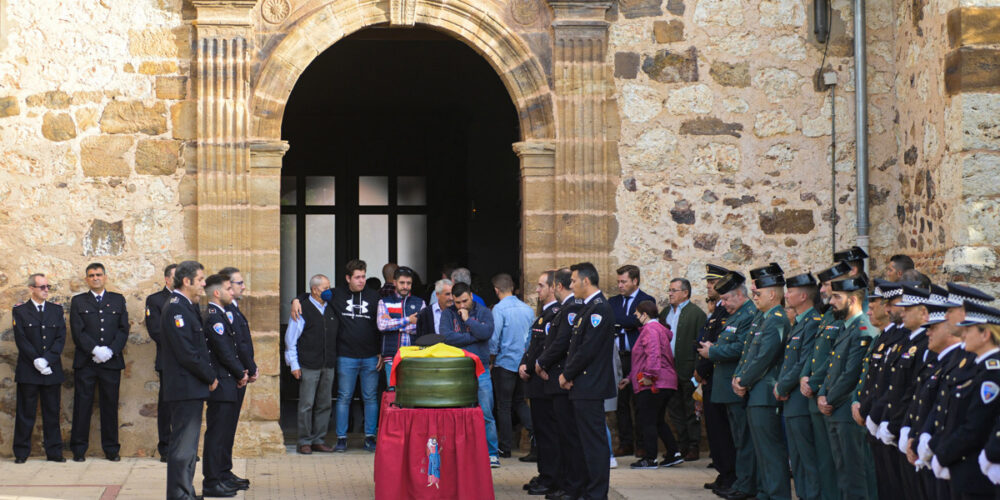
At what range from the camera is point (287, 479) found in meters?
8.89

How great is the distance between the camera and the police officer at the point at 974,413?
5.04 metres

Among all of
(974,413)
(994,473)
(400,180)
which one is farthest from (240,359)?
(400,180)

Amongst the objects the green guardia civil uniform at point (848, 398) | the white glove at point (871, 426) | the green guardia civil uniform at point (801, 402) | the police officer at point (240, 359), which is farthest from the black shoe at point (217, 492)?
the white glove at point (871, 426)

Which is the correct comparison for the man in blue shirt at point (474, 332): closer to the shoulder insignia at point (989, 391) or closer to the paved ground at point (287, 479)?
the paved ground at point (287, 479)

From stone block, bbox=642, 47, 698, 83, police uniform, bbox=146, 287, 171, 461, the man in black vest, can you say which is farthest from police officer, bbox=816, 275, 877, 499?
police uniform, bbox=146, 287, 171, 461

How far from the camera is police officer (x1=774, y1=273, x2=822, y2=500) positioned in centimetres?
734

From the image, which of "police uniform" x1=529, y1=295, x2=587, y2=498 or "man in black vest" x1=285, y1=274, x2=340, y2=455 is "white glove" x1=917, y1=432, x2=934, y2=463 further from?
"man in black vest" x1=285, y1=274, x2=340, y2=455

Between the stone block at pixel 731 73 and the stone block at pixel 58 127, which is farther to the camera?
the stone block at pixel 731 73

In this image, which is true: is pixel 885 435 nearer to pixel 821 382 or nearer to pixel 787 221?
pixel 821 382

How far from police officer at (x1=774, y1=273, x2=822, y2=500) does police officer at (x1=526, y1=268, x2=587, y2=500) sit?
4.34 ft

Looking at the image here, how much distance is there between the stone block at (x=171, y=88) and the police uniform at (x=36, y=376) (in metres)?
1.89

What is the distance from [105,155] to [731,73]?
17.0 ft

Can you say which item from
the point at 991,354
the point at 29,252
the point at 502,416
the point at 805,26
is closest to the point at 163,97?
the point at 29,252

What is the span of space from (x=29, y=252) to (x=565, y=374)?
4.74 meters
